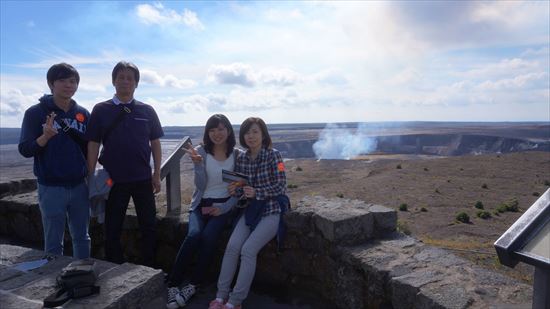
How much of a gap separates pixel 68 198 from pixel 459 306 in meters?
2.89

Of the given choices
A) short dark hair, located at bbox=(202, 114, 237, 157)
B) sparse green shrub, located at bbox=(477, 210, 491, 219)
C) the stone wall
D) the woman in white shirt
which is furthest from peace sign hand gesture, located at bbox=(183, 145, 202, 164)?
sparse green shrub, located at bbox=(477, 210, 491, 219)

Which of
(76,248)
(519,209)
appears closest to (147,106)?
(76,248)

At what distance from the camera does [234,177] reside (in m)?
3.34

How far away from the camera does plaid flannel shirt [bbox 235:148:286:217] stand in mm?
3253

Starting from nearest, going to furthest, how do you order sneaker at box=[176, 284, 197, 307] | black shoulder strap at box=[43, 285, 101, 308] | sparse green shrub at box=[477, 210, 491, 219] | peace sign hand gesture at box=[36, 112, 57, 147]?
1. black shoulder strap at box=[43, 285, 101, 308]
2. peace sign hand gesture at box=[36, 112, 57, 147]
3. sneaker at box=[176, 284, 197, 307]
4. sparse green shrub at box=[477, 210, 491, 219]

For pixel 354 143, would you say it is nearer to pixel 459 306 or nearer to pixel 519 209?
pixel 519 209

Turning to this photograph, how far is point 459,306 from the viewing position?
2.19m

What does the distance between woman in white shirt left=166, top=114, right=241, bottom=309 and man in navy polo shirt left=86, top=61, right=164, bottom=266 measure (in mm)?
401

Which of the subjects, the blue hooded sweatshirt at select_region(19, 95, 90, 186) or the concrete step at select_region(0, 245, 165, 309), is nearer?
the concrete step at select_region(0, 245, 165, 309)

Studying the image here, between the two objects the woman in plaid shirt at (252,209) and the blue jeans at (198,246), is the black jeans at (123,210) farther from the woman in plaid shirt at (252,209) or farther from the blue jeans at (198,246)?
the woman in plaid shirt at (252,209)

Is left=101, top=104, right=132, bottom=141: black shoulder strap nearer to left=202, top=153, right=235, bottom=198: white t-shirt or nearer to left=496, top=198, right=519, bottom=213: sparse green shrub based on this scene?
A: left=202, top=153, right=235, bottom=198: white t-shirt

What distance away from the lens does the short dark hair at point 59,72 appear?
3023 mm

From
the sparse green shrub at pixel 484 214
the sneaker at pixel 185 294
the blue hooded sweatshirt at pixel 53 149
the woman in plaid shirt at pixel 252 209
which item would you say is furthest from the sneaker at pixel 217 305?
the sparse green shrub at pixel 484 214

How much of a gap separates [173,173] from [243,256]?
1.56m
